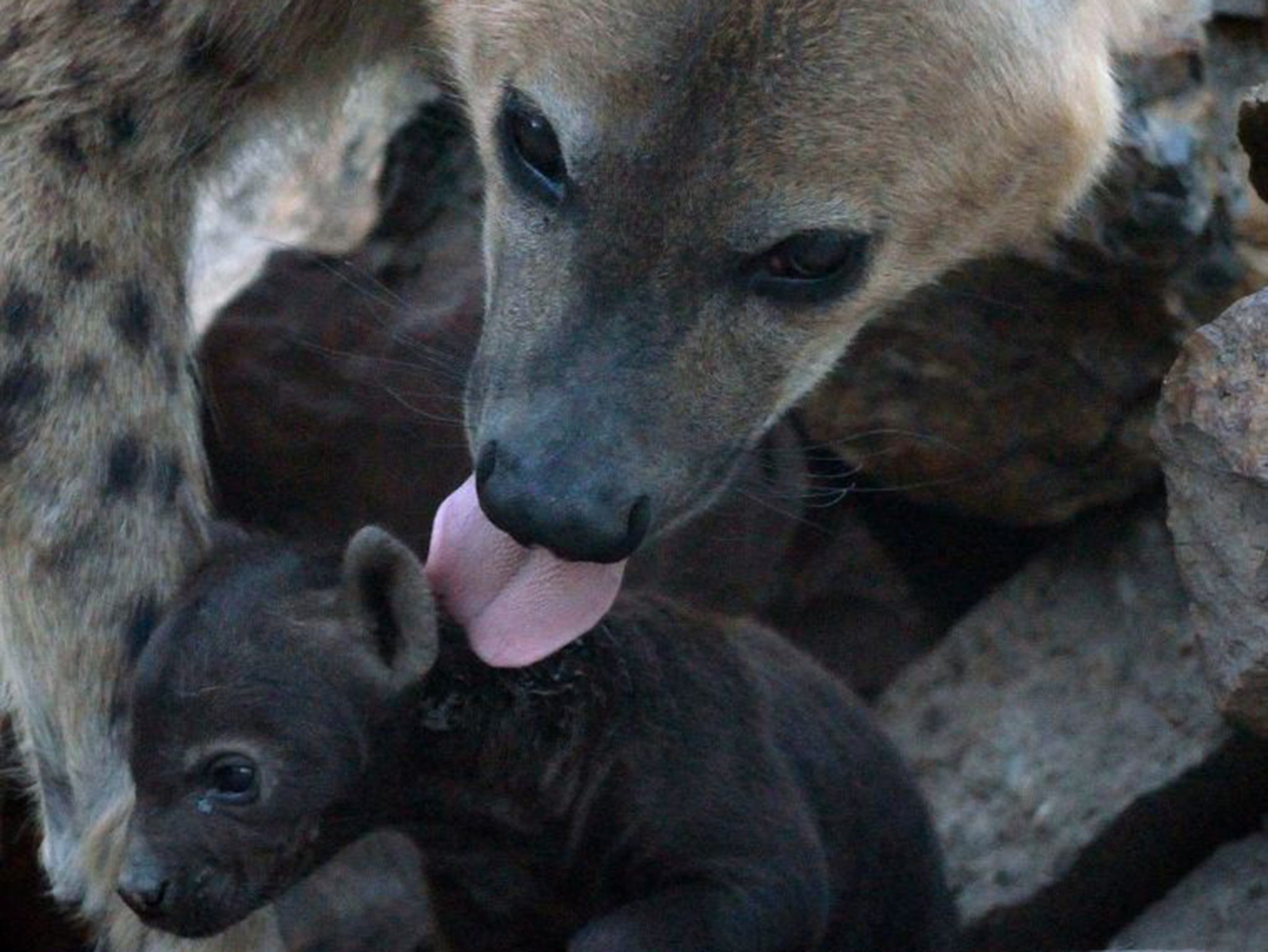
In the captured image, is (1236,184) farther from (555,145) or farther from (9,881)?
(9,881)

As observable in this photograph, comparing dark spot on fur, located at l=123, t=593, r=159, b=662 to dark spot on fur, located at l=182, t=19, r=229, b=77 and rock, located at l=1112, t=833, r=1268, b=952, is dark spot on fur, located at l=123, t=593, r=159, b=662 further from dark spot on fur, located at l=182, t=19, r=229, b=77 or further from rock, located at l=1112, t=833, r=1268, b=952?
rock, located at l=1112, t=833, r=1268, b=952

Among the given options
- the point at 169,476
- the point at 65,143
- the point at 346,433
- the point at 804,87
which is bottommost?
the point at 346,433

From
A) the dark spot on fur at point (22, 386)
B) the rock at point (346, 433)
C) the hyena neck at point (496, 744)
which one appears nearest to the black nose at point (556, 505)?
the hyena neck at point (496, 744)

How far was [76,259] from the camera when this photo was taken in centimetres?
413

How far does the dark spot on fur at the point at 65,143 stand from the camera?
415cm

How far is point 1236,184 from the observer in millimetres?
5020

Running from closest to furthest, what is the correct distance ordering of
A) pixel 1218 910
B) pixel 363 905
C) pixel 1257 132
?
pixel 1257 132
pixel 1218 910
pixel 363 905

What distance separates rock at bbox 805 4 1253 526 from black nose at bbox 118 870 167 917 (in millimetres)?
1883

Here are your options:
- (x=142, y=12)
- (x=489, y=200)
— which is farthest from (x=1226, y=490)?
(x=142, y=12)

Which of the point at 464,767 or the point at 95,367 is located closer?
the point at 464,767

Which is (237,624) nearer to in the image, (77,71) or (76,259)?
(76,259)

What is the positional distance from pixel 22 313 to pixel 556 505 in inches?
42.5

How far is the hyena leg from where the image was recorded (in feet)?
13.3

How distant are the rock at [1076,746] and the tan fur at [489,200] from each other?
3.36 ft
